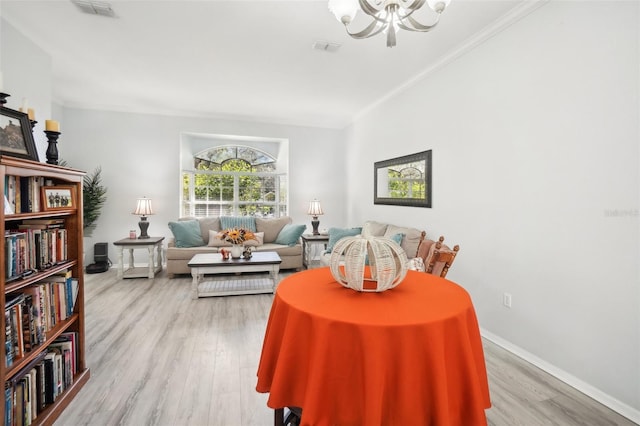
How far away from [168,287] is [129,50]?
289cm

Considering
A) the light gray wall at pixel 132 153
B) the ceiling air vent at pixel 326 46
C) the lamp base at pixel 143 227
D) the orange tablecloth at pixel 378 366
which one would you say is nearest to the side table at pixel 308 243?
the light gray wall at pixel 132 153

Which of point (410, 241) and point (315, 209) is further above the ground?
point (315, 209)

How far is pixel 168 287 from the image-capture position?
4.16m

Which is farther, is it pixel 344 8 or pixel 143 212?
pixel 143 212

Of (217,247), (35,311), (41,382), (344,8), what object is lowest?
(41,382)

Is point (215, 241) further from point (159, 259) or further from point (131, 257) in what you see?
point (131, 257)

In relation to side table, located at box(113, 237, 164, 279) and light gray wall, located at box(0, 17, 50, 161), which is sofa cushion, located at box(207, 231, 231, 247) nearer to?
side table, located at box(113, 237, 164, 279)

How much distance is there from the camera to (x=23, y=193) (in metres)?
1.52

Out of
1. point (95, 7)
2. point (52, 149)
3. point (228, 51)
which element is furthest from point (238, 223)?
point (52, 149)

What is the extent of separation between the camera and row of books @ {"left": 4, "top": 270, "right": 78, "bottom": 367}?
1393 millimetres

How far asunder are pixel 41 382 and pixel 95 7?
108 inches

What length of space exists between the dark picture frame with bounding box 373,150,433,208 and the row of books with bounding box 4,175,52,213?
11.0 ft

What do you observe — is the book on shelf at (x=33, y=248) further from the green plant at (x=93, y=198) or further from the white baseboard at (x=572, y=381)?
the green plant at (x=93, y=198)

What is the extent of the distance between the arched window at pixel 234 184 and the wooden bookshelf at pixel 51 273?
389cm
